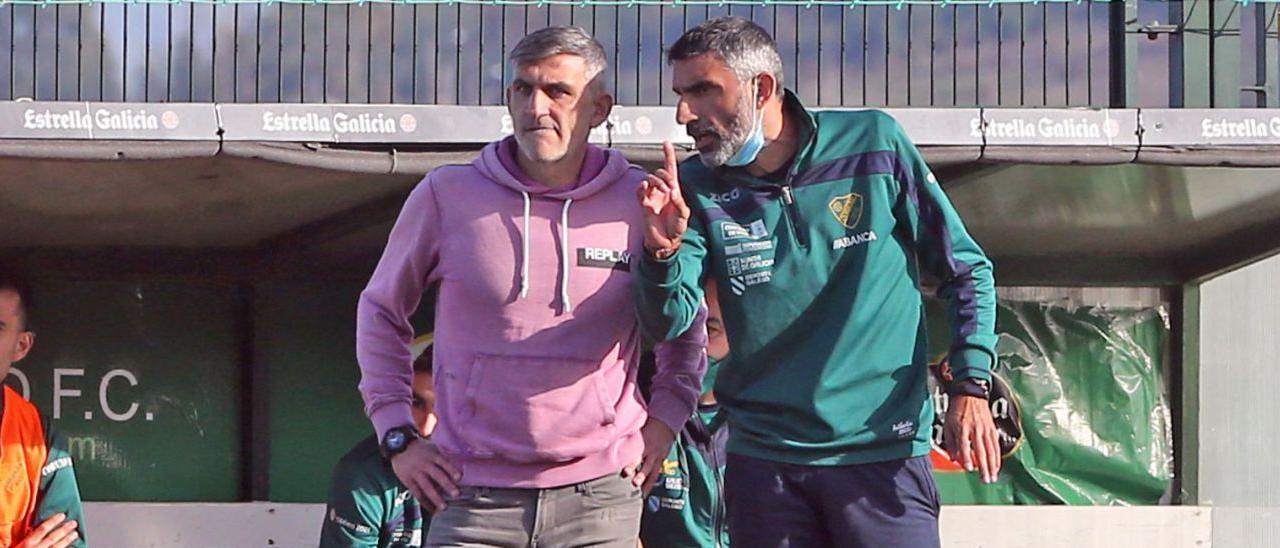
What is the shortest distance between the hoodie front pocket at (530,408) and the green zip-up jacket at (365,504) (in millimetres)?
2324

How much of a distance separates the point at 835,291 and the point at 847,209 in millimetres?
172

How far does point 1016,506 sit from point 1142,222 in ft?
4.63

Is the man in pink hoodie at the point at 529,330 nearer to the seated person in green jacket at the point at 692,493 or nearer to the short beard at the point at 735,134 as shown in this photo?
the short beard at the point at 735,134

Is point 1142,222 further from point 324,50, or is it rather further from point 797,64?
point 324,50

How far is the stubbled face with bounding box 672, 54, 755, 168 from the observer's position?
393 centimetres

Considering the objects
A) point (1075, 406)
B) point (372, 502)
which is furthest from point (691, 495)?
point (1075, 406)

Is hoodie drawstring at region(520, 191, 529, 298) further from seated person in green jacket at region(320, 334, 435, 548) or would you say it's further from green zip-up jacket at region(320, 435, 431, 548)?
green zip-up jacket at region(320, 435, 431, 548)

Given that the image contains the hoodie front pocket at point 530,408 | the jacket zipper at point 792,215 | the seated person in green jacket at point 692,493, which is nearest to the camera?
the hoodie front pocket at point 530,408

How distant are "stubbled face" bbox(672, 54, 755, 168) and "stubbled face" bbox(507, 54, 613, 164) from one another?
242mm

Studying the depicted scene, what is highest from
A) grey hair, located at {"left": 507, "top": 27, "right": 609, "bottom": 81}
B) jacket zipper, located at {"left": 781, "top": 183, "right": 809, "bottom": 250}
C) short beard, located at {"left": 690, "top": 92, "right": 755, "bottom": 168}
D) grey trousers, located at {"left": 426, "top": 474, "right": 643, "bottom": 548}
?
grey hair, located at {"left": 507, "top": 27, "right": 609, "bottom": 81}

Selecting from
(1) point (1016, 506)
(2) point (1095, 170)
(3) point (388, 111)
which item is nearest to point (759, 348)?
(3) point (388, 111)

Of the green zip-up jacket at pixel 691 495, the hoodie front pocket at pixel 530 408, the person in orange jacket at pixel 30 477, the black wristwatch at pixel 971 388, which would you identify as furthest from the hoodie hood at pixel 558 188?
the green zip-up jacket at pixel 691 495

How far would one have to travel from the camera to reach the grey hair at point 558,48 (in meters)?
3.78

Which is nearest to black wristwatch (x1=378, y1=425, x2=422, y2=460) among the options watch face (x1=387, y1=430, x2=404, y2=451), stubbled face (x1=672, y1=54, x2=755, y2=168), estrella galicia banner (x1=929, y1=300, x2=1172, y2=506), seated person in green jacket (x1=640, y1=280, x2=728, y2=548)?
watch face (x1=387, y1=430, x2=404, y2=451)
